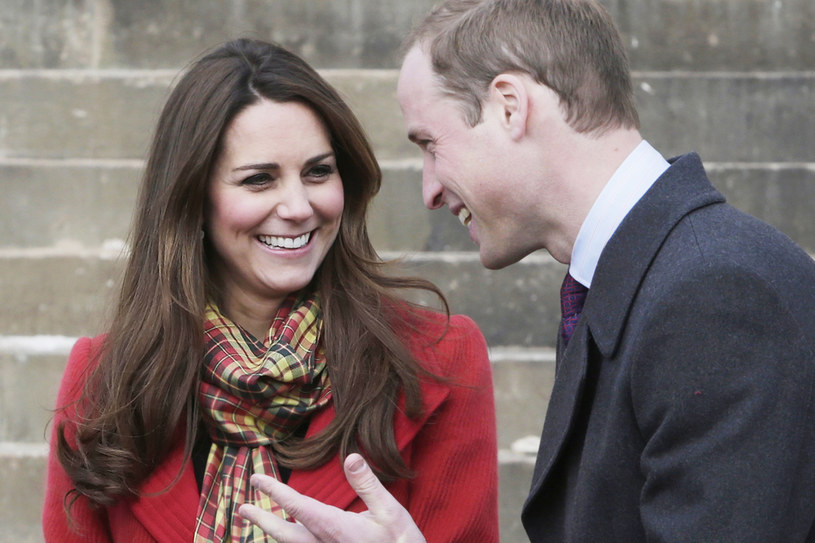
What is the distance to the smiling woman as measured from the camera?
235cm

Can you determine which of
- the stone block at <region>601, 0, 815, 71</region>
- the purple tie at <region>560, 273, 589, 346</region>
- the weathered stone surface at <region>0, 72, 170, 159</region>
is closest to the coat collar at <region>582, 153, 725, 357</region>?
the purple tie at <region>560, 273, 589, 346</region>

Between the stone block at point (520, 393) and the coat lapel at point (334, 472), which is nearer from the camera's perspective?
the coat lapel at point (334, 472)

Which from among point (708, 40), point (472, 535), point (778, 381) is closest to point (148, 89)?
point (708, 40)

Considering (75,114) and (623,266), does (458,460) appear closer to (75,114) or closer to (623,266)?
(623,266)

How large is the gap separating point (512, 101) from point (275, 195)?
777 mm

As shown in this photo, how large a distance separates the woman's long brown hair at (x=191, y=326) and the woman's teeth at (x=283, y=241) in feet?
0.57

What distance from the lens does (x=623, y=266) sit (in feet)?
5.37

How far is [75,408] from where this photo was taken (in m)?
2.47

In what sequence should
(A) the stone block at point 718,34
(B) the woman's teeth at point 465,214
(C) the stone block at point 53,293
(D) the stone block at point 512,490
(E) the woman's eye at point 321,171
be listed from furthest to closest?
(A) the stone block at point 718,34
(C) the stone block at point 53,293
(D) the stone block at point 512,490
(E) the woman's eye at point 321,171
(B) the woman's teeth at point 465,214

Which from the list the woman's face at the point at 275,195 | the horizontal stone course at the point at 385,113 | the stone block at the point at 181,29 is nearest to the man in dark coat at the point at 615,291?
the woman's face at the point at 275,195

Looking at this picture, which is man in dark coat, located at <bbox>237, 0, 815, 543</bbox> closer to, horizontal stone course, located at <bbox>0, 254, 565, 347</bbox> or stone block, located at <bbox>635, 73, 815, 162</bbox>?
horizontal stone course, located at <bbox>0, 254, 565, 347</bbox>

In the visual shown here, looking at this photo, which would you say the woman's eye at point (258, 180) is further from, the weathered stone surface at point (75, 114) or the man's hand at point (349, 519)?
the weathered stone surface at point (75, 114)

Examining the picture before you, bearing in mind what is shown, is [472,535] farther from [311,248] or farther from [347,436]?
[311,248]

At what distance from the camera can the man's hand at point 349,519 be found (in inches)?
66.4
